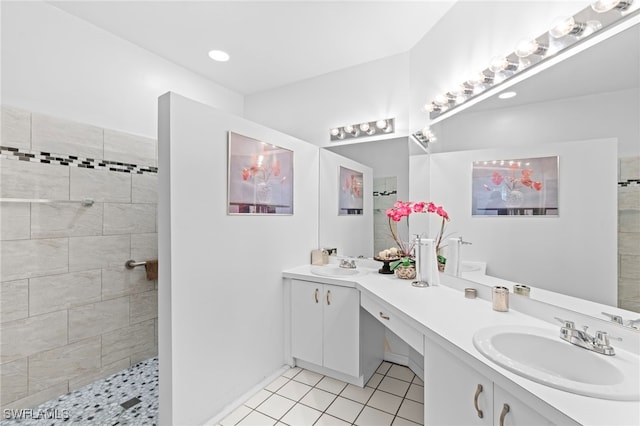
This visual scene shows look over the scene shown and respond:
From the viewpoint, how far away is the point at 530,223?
4.78 feet

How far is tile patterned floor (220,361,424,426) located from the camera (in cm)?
181

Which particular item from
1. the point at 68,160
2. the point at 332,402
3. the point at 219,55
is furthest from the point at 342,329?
the point at 219,55

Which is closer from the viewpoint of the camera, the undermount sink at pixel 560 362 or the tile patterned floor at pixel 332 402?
the undermount sink at pixel 560 362

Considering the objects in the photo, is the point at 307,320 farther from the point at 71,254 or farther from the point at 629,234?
the point at 629,234

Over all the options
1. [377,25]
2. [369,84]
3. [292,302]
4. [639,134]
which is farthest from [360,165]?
[639,134]

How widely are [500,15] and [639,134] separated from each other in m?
1.07

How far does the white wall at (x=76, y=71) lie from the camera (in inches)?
73.0

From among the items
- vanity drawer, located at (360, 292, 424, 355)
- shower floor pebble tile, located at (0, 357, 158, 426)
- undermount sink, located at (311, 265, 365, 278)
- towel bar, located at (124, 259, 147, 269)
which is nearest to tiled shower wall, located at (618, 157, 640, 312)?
vanity drawer, located at (360, 292, 424, 355)

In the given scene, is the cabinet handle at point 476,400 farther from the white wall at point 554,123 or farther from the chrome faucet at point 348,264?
the chrome faucet at point 348,264

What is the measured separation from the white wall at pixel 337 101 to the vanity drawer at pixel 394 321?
148cm

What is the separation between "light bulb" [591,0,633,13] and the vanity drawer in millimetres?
1517

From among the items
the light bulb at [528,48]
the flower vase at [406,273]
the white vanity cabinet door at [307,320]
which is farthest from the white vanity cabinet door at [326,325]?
the light bulb at [528,48]

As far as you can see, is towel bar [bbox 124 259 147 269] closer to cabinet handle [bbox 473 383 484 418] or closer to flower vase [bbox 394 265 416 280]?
flower vase [bbox 394 265 416 280]

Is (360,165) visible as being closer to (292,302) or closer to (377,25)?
(377,25)
